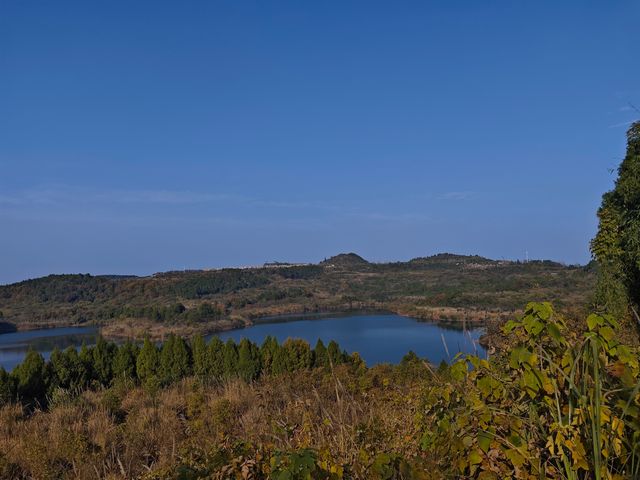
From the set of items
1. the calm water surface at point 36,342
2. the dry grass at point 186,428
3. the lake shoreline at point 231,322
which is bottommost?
the calm water surface at point 36,342

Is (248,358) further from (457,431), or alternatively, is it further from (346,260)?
(346,260)

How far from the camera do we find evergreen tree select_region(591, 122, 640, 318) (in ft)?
31.4

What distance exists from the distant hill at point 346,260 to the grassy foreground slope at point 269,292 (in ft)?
20.4

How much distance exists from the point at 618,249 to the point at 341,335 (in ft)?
102

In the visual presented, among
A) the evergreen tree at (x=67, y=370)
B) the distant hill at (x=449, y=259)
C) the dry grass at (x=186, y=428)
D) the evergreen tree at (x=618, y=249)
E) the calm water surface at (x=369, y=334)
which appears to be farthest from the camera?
the distant hill at (x=449, y=259)

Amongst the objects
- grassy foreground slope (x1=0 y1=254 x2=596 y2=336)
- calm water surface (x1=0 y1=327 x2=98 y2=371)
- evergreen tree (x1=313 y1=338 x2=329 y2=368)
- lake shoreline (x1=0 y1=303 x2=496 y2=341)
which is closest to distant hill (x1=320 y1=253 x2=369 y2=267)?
grassy foreground slope (x1=0 y1=254 x2=596 y2=336)

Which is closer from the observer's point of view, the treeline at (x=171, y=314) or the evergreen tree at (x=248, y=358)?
the evergreen tree at (x=248, y=358)

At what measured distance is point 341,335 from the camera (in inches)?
1574

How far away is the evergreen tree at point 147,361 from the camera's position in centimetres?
1414

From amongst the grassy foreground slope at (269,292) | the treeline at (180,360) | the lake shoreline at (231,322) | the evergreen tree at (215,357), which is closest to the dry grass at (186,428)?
the treeline at (180,360)

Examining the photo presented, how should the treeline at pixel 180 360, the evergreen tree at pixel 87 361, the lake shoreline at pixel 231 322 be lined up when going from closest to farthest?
the treeline at pixel 180 360 → the evergreen tree at pixel 87 361 → the lake shoreline at pixel 231 322

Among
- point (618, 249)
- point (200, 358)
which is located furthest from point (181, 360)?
point (618, 249)

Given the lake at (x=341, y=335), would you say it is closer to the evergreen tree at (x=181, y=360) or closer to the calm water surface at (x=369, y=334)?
the calm water surface at (x=369, y=334)

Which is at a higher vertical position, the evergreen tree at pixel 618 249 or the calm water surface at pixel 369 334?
the evergreen tree at pixel 618 249
